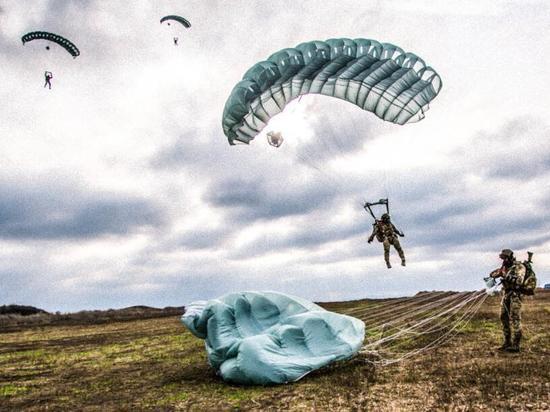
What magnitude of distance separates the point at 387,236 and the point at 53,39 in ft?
53.4

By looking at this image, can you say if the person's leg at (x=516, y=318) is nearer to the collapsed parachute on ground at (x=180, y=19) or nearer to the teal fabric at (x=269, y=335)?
the teal fabric at (x=269, y=335)

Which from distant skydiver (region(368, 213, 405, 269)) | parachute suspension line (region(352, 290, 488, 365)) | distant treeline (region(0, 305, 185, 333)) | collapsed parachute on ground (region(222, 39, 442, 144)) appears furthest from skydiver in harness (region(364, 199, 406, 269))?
distant treeline (region(0, 305, 185, 333))

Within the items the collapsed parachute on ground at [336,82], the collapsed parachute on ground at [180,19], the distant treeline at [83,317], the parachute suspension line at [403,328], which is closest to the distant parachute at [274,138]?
the collapsed parachute on ground at [336,82]

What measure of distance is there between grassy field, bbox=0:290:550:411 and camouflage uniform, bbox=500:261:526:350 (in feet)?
1.21

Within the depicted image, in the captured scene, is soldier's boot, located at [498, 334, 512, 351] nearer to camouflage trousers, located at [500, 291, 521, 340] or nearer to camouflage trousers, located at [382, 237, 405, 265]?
camouflage trousers, located at [500, 291, 521, 340]

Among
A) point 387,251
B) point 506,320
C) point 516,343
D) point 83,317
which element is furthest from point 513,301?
point 83,317

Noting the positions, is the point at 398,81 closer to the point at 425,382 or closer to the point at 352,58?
the point at 352,58

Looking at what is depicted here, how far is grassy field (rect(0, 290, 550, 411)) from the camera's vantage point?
655cm

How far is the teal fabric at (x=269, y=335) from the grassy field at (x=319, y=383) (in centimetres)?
29

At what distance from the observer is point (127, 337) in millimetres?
17516

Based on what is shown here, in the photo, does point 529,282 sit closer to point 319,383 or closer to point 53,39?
point 319,383

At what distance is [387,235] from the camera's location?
1343 cm

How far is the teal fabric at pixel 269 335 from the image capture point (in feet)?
26.3

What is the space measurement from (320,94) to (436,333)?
23.4 ft
